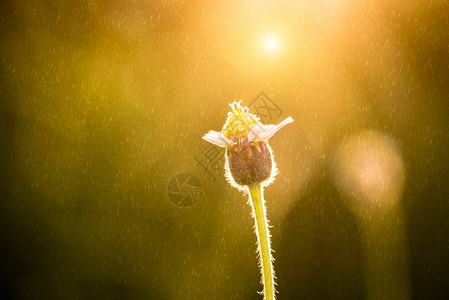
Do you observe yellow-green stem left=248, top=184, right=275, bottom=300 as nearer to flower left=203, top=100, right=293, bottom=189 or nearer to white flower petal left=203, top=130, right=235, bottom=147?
flower left=203, top=100, right=293, bottom=189

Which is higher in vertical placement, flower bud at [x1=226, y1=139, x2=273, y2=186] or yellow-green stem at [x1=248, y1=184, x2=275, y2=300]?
flower bud at [x1=226, y1=139, x2=273, y2=186]

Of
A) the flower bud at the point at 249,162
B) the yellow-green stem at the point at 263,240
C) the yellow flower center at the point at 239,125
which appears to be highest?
the yellow flower center at the point at 239,125

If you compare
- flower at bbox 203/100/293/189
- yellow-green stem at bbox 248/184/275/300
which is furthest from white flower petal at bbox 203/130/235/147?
yellow-green stem at bbox 248/184/275/300

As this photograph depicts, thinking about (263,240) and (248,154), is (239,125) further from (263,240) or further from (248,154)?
(263,240)

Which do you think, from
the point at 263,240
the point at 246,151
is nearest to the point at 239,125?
the point at 246,151

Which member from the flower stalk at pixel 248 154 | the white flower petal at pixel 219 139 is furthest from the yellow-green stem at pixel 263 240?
the white flower petal at pixel 219 139

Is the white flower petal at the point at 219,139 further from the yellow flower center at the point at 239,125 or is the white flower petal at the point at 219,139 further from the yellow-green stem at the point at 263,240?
the yellow-green stem at the point at 263,240
